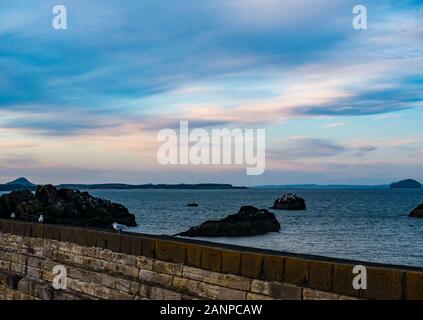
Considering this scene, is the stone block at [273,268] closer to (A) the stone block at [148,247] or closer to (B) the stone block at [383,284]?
(B) the stone block at [383,284]

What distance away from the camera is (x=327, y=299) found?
6785 millimetres

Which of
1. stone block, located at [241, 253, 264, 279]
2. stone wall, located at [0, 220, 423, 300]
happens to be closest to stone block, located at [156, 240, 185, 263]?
stone wall, located at [0, 220, 423, 300]

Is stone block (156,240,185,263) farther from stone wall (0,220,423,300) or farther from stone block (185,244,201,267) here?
stone block (185,244,201,267)

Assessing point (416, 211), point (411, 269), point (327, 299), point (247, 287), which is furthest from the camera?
point (416, 211)

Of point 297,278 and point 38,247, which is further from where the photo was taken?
point 38,247

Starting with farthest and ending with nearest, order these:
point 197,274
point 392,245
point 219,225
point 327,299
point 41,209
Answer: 1. point 41,209
2. point 219,225
3. point 392,245
4. point 197,274
5. point 327,299

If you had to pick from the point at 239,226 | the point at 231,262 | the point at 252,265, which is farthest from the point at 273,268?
the point at 239,226

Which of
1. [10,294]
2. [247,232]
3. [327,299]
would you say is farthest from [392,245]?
[327,299]

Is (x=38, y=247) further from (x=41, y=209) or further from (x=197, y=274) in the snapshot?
(x=41, y=209)

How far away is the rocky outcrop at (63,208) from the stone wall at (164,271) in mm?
46914

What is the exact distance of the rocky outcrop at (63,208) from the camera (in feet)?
201

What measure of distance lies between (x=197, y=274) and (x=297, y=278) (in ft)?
6.28
